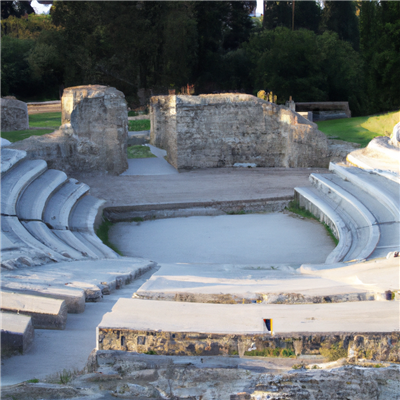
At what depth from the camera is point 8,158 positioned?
766 centimetres

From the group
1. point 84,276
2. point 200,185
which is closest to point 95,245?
point 84,276

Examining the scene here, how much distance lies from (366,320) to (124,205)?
6.63 metres

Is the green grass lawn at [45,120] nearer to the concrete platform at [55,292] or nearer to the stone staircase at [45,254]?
the stone staircase at [45,254]

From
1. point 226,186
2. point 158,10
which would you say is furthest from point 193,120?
point 158,10

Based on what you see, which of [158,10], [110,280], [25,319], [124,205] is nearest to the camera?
[25,319]

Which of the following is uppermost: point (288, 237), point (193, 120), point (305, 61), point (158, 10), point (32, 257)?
point (158, 10)

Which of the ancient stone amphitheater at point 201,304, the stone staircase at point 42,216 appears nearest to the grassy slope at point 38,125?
the stone staircase at point 42,216

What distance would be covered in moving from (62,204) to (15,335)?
5194mm

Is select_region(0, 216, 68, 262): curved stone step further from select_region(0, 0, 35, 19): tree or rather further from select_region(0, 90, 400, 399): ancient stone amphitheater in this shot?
select_region(0, 0, 35, 19): tree

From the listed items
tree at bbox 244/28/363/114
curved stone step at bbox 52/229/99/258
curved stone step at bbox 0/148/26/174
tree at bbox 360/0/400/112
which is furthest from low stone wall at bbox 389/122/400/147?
tree at bbox 244/28/363/114

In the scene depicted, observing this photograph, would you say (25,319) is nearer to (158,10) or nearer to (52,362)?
(52,362)

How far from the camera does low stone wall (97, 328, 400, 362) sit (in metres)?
2.40

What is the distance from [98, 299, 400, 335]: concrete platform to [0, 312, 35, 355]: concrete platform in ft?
1.60

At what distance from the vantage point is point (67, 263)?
497 cm
